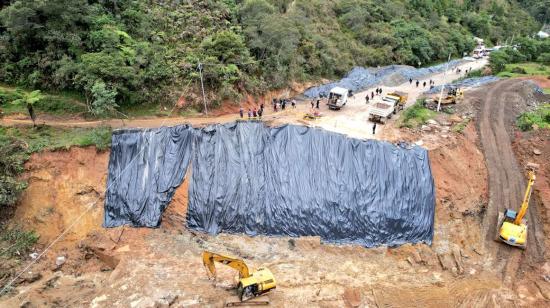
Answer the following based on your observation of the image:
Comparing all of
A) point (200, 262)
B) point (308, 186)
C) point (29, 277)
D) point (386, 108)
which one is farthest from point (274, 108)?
point (29, 277)

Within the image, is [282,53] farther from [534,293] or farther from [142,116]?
[534,293]

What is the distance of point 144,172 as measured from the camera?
76.1 ft

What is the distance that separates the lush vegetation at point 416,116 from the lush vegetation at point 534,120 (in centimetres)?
672

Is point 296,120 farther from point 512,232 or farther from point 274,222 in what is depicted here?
point 512,232

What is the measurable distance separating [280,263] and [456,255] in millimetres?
9807

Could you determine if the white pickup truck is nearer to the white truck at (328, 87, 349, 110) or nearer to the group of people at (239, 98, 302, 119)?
the white truck at (328, 87, 349, 110)

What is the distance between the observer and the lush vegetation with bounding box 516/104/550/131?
30.7 metres

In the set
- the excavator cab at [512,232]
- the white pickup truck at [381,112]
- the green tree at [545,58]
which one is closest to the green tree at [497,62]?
the green tree at [545,58]

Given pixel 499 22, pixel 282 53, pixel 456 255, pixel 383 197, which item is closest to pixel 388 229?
pixel 383 197

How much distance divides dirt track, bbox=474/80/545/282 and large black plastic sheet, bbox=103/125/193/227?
61.2 ft

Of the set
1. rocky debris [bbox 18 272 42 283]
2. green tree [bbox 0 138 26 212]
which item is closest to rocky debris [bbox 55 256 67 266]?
rocky debris [bbox 18 272 42 283]

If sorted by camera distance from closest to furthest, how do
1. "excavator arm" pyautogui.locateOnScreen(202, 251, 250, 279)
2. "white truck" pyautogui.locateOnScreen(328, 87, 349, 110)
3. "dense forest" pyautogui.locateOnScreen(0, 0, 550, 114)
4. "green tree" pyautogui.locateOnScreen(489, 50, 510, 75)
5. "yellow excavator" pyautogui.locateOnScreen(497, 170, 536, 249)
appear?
"excavator arm" pyautogui.locateOnScreen(202, 251, 250, 279)
"yellow excavator" pyautogui.locateOnScreen(497, 170, 536, 249)
"dense forest" pyautogui.locateOnScreen(0, 0, 550, 114)
"white truck" pyautogui.locateOnScreen(328, 87, 349, 110)
"green tree" pyautogui.locateOnScreen(489, 50, 510, 75)

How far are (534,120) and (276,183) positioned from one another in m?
22.5

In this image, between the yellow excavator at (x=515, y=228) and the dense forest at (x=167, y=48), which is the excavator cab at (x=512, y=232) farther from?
the dense forest at (x=167, y=48)
